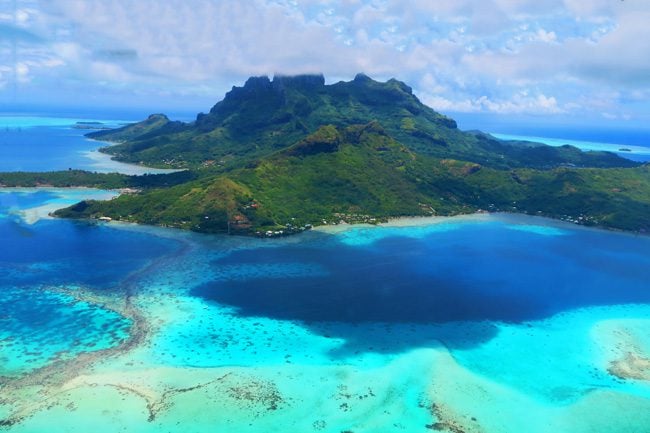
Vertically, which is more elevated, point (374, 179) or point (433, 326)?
point (374, 179)

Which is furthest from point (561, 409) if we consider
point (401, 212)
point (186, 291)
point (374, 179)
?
point (374, 179)

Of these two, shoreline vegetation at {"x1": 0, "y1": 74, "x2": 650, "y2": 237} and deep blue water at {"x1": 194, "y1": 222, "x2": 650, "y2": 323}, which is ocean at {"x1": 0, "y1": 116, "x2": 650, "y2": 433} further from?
shoreline vegetation at {"x1": 0, "y1": 74, "x2": 650, "y2": 237}

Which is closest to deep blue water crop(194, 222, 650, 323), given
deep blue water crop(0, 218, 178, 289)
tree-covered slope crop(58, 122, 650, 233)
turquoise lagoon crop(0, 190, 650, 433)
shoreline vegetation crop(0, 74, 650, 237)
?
turquoise lagoon crop(0, 190, 650, 433)

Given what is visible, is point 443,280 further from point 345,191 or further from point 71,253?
point 71,253

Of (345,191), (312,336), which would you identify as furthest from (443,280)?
(345,191)

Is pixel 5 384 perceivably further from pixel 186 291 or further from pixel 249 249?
pixel 249 249
